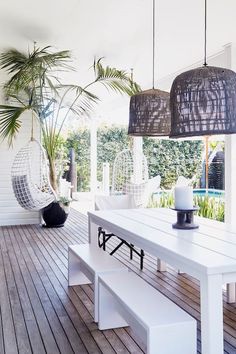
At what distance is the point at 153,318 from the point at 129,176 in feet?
17.5

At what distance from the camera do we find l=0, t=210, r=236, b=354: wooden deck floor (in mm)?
2402

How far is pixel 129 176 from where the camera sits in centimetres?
720

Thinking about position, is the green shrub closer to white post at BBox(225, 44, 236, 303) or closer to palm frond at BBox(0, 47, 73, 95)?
white post at BBox(225, 44, 236, 303)

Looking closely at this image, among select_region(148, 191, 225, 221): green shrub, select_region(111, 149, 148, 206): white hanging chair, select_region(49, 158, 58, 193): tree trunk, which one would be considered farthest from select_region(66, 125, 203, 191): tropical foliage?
select_region(49, 158, 58, 193): tree trunk

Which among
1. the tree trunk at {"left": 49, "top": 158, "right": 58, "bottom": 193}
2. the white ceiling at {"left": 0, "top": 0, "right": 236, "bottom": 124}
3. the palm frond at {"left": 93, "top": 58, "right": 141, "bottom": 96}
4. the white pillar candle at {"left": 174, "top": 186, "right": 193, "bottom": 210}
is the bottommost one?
the white pillar candle at {"left": 174, "top": 186, "right": 193, "bottom": 210}

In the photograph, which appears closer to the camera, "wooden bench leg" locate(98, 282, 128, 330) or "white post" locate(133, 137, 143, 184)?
"wooden bench leg" locate(98, 282, 128, 330)

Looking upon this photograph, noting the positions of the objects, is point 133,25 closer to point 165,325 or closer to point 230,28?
point 230,28

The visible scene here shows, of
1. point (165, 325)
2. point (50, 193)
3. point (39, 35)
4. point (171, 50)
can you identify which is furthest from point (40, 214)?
point (165, 325)

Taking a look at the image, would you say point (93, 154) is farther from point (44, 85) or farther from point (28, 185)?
point (28, 185)

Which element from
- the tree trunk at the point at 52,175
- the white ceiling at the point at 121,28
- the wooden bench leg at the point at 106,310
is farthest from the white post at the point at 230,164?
the tree trunk at the point at 52,175

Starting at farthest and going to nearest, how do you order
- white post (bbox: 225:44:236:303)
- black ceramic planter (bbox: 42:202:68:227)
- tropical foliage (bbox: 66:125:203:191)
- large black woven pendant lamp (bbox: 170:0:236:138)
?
tropical foliage (bbox: 66:125:203:191), black ceramic planter (bbox: 42:202:68:227), white post (bbox: 225:44:236:303), large black woven pendant lamp (bbox: 170:0:236:138)

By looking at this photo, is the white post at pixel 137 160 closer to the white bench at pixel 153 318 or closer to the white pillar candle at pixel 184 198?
the white pillar candle at pixel 184 198

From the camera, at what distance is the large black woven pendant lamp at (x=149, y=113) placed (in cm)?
323

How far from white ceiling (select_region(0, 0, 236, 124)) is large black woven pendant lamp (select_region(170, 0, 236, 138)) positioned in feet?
6.44
